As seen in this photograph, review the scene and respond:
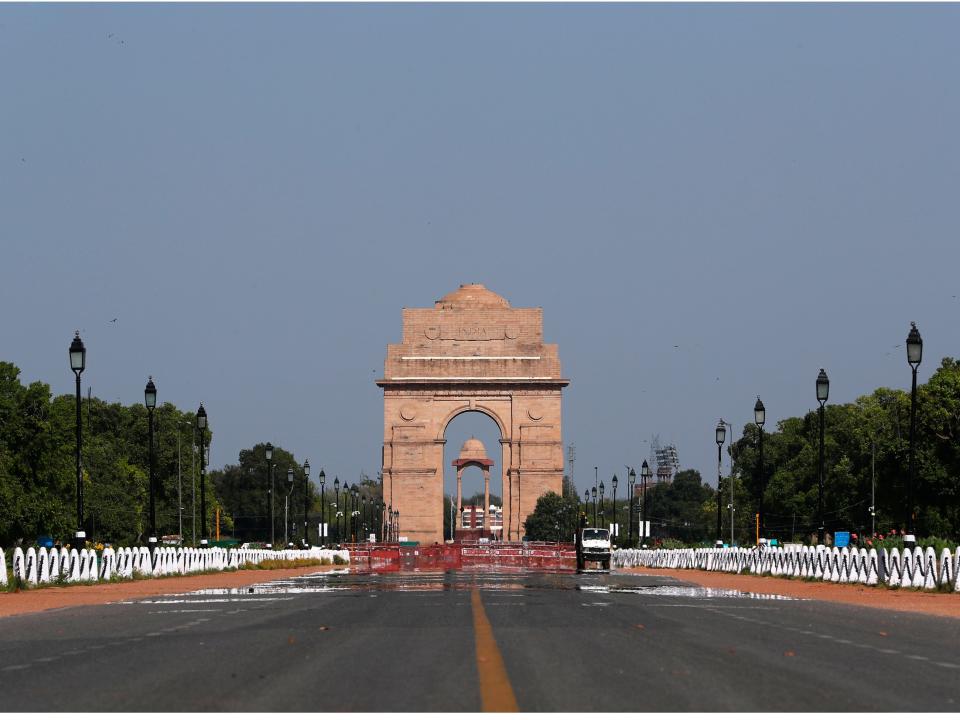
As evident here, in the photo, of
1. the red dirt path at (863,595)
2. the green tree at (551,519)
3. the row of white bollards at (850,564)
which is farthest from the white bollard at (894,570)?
the green tree at (551,519)

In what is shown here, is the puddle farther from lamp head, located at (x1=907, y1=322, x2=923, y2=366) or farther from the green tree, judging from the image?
the green tree

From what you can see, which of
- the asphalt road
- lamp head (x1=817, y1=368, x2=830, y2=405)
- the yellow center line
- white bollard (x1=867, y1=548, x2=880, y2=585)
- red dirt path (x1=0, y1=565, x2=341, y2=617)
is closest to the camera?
the yellow center line

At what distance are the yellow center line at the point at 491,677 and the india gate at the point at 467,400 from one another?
116 m

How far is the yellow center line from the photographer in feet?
35.2

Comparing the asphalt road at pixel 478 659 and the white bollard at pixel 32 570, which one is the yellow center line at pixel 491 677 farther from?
the white bollard at pixel 32 570

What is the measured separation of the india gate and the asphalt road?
109363 mm

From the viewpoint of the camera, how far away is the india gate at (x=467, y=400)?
445 ft

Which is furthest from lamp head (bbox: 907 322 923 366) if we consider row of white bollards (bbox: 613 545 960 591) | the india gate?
the india gate

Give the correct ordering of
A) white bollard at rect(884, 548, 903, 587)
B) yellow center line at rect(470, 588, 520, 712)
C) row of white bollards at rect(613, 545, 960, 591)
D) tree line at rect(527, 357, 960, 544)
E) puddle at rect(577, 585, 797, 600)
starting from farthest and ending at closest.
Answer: tree line at rect(527, 357, 960, 544), white bollard at rect(884, 548, 903, 587), row of white bollards at rect(613, 545, 960, 591), puddle at rect(577, 585, 797, 600), yellow center line at rect(470, 588, 520, 712)

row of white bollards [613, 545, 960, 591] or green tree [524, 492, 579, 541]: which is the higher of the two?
green tree [524, 492, 579, 541]

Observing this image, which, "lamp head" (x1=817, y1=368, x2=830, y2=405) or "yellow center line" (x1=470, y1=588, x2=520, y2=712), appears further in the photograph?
"lamp head" (x1=817, y1=368, x2=830, y2=405)

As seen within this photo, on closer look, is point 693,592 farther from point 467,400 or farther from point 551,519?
point 467,400

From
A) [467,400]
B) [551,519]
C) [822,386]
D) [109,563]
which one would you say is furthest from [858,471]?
[109,563]

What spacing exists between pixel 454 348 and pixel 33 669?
12353 centimetres
